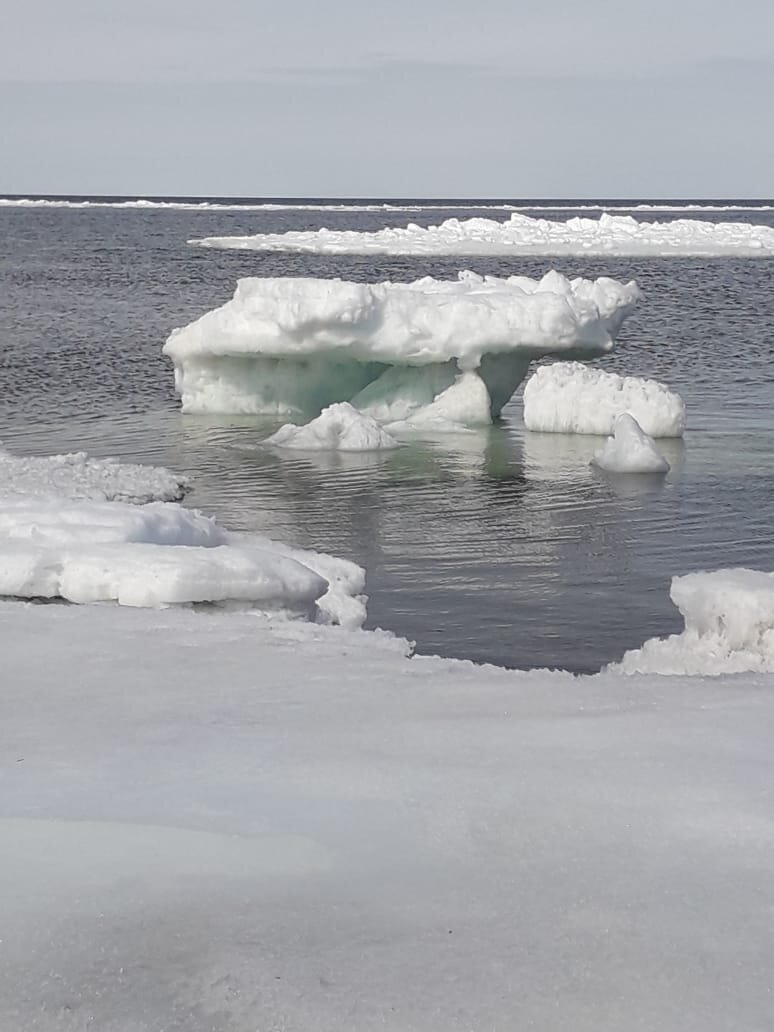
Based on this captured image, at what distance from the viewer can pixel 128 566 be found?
633 centimetres

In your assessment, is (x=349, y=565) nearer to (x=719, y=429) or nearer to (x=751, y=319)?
(x=719, y=429)

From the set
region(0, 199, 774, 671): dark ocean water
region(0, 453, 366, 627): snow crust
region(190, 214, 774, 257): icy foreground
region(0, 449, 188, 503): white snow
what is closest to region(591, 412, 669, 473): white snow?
region(0, 199, 774, 671): dark ocean water

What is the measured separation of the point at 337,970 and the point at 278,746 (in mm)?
1201

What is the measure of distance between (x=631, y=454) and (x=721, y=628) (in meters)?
8.02

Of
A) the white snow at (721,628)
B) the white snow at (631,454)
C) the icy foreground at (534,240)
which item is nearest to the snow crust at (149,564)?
the white snow at (721,628)

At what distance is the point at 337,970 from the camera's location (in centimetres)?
276

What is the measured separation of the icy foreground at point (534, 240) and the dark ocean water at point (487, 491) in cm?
2328

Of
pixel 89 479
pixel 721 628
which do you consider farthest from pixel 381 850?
pixel 89 479

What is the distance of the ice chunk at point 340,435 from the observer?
50.1ft

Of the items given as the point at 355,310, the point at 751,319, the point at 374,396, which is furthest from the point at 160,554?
the point at 751,319

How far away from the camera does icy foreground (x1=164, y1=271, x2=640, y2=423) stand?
620 inches

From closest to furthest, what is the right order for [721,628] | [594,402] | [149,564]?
[721,628] → [149,564] → [594,402]

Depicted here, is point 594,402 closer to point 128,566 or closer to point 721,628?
point 721,628

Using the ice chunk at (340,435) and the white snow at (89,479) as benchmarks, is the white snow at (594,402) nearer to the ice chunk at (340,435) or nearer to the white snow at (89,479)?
the ice chunk at (340,435)
